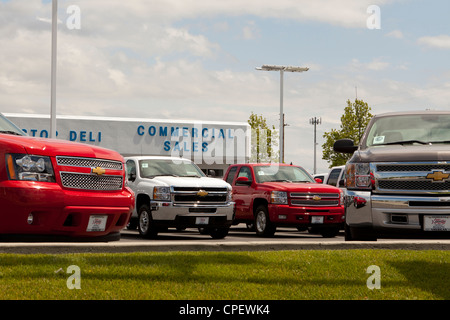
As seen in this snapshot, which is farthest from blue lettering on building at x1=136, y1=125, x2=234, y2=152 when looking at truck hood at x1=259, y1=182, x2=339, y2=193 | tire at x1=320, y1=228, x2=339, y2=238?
truck hood at x1=259, y1=182, x2=339, y2=193

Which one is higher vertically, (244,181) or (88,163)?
(88,163)

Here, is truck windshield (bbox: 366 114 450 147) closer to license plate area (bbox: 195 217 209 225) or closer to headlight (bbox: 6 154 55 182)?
headlight (bbox: 6 154 55 182)

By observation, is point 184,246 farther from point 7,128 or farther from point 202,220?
point 202,220

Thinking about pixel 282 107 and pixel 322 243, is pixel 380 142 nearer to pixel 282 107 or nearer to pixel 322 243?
pixel 322 243

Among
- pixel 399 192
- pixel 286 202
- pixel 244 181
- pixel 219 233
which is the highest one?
pixel 399 192

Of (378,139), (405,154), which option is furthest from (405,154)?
(378,139)

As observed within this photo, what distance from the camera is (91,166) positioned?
7.40 m

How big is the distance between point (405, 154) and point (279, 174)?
889cm

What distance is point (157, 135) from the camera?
138 feet

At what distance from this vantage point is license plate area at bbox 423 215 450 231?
26.0 feet

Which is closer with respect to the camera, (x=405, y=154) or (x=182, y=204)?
(x=405, y=154)

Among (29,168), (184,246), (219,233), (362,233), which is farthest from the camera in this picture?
(219,233)

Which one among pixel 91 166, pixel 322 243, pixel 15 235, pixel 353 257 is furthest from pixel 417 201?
pixel 15 235
